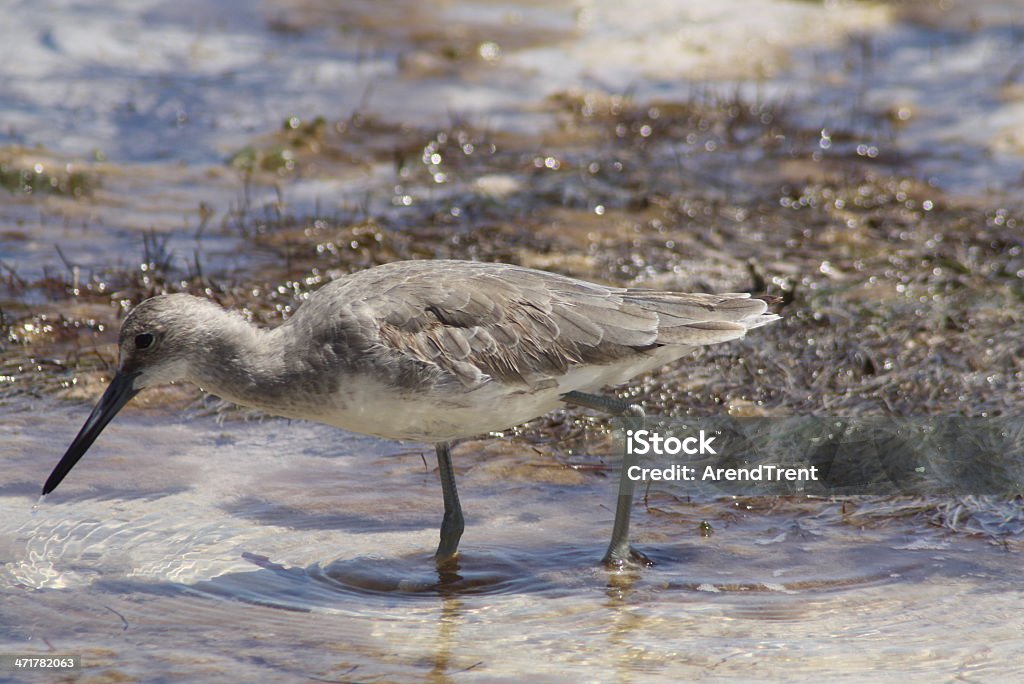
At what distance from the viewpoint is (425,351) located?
17.7 ft

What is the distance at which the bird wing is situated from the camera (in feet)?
17.8

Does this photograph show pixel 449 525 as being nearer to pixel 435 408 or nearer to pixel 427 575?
pixel 427 575

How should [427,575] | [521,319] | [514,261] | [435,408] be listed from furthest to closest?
[514,261] < [521,319] < [427,575] < [435,408]

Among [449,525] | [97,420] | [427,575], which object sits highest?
[97,420]

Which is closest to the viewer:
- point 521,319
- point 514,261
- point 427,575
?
point 427,575

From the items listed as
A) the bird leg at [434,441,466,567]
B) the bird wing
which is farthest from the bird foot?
the bird wing

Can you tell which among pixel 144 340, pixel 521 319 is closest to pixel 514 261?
pixel 521 319

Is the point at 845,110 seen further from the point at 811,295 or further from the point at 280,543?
the point at 280,543

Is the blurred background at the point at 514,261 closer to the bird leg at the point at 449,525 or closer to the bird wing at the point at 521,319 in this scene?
the bird leg at the point at 449,525

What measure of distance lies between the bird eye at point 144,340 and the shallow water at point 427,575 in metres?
0.79

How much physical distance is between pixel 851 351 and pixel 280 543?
3399mm

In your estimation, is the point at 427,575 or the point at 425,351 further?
the point at 427,575

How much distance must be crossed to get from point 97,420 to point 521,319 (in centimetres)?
174

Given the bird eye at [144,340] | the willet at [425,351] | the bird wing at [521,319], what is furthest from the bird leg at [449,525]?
the bird eye at [144,340]
